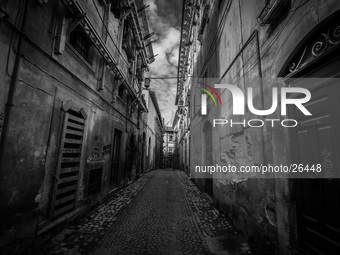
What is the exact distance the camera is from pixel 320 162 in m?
2.17

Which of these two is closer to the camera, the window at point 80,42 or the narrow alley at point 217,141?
the narrow alley at point 217,141

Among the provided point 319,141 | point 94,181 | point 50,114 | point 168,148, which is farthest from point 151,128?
point 319,141

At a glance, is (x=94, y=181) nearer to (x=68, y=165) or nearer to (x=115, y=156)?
(x=68, y=165)

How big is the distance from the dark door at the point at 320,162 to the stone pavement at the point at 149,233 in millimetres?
1470

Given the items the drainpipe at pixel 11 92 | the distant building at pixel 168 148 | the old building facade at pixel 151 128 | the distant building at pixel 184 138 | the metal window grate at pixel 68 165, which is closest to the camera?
the drainpipe at pixel 11 92

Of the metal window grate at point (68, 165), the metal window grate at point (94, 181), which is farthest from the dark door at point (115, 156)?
the metal window grate at point (68, 165)

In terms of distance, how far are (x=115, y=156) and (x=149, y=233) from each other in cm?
503

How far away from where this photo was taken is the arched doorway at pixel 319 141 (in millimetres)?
1962

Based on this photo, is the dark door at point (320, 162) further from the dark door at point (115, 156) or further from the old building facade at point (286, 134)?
the dark door at point (115, 156)

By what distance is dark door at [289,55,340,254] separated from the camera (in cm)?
196

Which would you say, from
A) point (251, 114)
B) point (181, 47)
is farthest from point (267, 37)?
point (181, 47)

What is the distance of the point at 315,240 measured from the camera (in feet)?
7.02

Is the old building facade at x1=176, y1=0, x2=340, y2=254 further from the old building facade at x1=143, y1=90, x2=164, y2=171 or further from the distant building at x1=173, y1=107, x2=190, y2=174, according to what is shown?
the old building facade at x1=143, y1=90, x2=164, y2=171

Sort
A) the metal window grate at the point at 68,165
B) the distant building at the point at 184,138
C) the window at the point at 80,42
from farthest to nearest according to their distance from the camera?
the distant building at the point at 184,138 < the window at the point at 80,42 < the metal window grate at the point at 68,165
